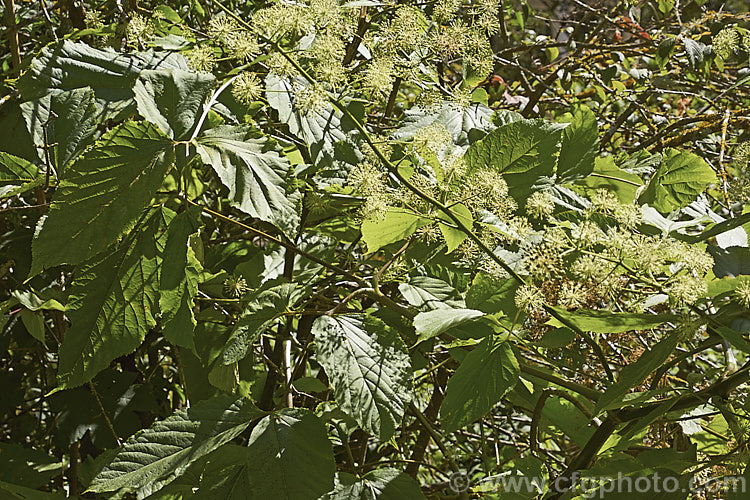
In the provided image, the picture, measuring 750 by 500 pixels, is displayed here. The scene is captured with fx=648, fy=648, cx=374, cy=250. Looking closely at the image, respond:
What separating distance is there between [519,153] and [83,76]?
612 millimetres

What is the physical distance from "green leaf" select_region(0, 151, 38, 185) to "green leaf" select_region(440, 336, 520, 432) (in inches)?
26.0

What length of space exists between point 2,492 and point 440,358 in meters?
0.81

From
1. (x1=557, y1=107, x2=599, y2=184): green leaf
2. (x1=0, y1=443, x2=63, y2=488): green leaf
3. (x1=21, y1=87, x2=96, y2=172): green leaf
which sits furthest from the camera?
(x1=0, y1=443, x2=63, y2=488): green leaf

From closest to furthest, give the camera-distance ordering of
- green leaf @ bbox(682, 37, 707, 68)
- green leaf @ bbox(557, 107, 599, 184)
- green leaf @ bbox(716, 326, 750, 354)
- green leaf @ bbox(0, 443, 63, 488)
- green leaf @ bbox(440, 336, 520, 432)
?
green leaf @ bbox(716, 326, 750, 354), green leaf @ bbox(440, 336, 520, 432), green leaf @ bbox(557, 107, 599, 184), green leaf @ bbox(0, 443, 63, 488), green leaf @ bbox(682, 37, 707, 68)

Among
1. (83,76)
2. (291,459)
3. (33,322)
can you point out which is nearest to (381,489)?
(291,459)

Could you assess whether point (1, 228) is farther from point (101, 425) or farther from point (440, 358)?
point (440, 358)

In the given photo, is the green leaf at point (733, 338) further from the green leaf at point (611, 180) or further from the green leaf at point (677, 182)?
the green leaf at point (611, 180)

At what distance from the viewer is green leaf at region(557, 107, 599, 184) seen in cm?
94

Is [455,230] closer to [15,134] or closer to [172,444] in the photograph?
[172,444]

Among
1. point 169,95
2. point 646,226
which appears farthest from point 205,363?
point 646,226

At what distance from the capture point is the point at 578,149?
96 cm

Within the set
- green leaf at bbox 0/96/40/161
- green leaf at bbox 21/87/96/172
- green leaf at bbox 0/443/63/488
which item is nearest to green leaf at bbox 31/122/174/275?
green leaf at bbox 21/87/96/172

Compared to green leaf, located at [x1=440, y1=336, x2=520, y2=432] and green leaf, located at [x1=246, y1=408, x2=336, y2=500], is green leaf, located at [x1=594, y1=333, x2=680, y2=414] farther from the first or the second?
green leaf, located at [x1=246, y1=408, x2=336, y2=500]

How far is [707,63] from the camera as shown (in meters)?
1.44
